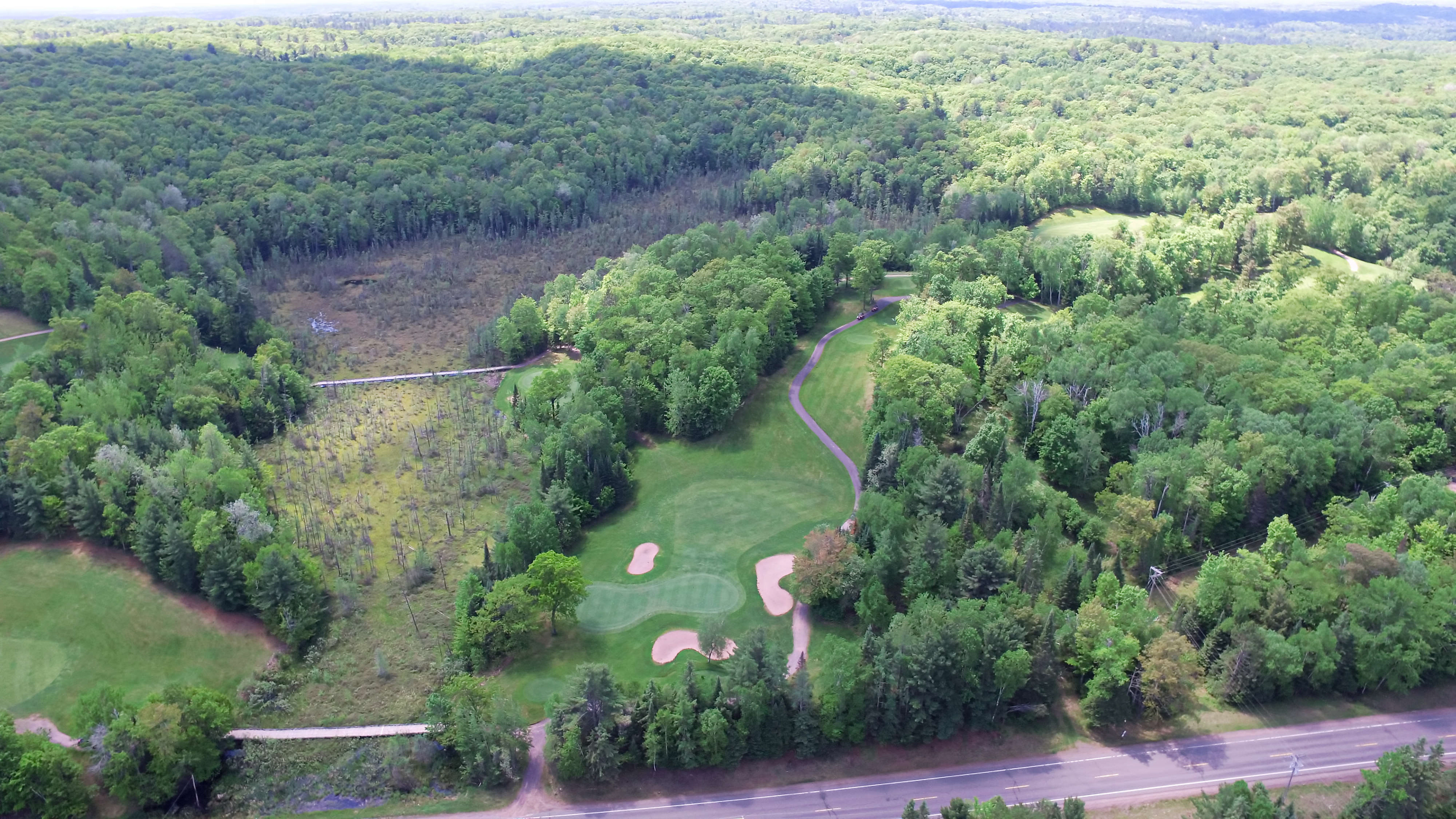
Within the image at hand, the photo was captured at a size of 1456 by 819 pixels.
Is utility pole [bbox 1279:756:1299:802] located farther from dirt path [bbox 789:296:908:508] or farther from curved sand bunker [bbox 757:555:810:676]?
dirt path [bbox 789:296:908:508]

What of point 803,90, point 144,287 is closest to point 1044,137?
point 803,90

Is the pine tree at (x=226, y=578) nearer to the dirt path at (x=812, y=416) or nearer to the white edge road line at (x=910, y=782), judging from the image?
the white edge road line at (x=910, y=782)

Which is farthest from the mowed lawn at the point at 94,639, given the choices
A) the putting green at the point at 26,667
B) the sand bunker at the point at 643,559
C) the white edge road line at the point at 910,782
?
the white edge road line at the point at 910,782

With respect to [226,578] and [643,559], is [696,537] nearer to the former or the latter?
[643,559]

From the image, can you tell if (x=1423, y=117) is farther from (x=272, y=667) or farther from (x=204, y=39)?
(x=204, y=39)

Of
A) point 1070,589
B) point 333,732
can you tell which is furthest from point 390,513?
point 1070,589
